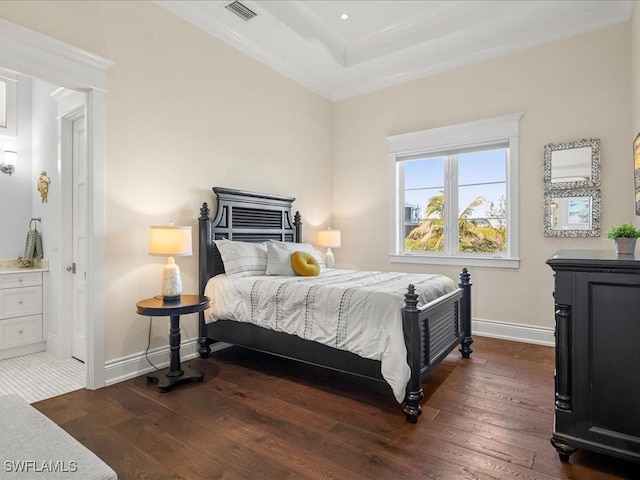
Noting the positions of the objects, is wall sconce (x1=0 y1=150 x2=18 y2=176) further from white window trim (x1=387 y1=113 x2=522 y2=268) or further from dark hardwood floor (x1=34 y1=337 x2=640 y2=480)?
white window trim (x1=387 y1=113 x2=522 y2=268)

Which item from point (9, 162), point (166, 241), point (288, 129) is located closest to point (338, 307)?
point (166, 241)

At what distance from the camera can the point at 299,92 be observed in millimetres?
5098

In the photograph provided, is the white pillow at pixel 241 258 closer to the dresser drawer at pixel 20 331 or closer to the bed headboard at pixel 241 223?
the bed headboard at pixel 241 223

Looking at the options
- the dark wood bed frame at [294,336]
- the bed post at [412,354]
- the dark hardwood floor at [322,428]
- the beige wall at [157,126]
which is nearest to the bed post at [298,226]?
the dark wood bed frame at [294,336]

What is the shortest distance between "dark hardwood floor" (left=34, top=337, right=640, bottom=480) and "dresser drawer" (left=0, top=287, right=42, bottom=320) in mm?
1511

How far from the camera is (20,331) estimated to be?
3.68 meters

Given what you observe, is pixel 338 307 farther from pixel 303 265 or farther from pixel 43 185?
pixel 43 185

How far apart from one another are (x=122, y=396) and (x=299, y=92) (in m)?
4.16

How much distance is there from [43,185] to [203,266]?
1.93 m

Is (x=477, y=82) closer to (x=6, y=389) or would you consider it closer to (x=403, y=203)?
(x=403, y=203)

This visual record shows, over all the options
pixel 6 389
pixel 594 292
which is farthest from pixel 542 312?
pixel 6 389

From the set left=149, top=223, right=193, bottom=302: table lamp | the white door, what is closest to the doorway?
left=149, top=223, right=193, bottom=302: table lamp

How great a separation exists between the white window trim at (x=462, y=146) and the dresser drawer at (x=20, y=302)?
4.14m

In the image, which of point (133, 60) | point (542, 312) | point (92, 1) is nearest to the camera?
point (92, 1)
